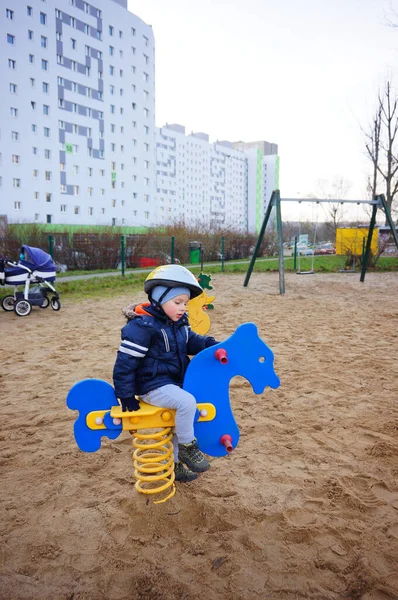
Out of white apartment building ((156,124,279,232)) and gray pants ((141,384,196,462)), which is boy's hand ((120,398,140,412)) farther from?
white apartment building ((156,124,279,232))

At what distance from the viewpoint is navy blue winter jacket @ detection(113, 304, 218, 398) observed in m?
2.13

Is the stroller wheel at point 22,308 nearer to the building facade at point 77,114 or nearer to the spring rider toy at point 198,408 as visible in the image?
the spring rider toy at point 198,408

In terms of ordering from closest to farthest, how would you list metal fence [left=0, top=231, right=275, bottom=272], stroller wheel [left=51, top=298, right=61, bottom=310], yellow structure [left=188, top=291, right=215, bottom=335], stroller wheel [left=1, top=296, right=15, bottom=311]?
yellow structure [left=188, top=291, right=215, bottom=335] → stroller wheel [left=1, top=296, right=15, bottom=311] → stroller wheel [left=51, top=298, right=61, bottom=310] → metal fence [left=0, top=231, right=275, bottom=272]

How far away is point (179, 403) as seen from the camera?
85.7 inches

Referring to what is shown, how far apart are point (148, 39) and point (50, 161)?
21.6 metres

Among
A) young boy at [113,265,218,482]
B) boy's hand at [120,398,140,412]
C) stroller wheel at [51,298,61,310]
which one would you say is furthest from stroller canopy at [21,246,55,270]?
boy's hand at [120,398,140,412]

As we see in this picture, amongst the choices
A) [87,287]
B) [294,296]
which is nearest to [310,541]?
[294,296]

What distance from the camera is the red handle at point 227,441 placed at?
238cm

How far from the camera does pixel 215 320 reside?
7305mm

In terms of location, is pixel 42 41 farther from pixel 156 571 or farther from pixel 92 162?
pixel 156 571

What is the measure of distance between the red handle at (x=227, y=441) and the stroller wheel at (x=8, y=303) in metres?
6.93

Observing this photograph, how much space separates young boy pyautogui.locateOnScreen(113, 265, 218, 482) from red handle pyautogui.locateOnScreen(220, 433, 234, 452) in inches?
6.6

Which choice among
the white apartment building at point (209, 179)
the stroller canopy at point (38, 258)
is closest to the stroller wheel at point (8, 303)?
the stroller canopy at point (38, 258)

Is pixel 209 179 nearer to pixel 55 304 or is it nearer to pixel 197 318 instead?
pixel 55 304
